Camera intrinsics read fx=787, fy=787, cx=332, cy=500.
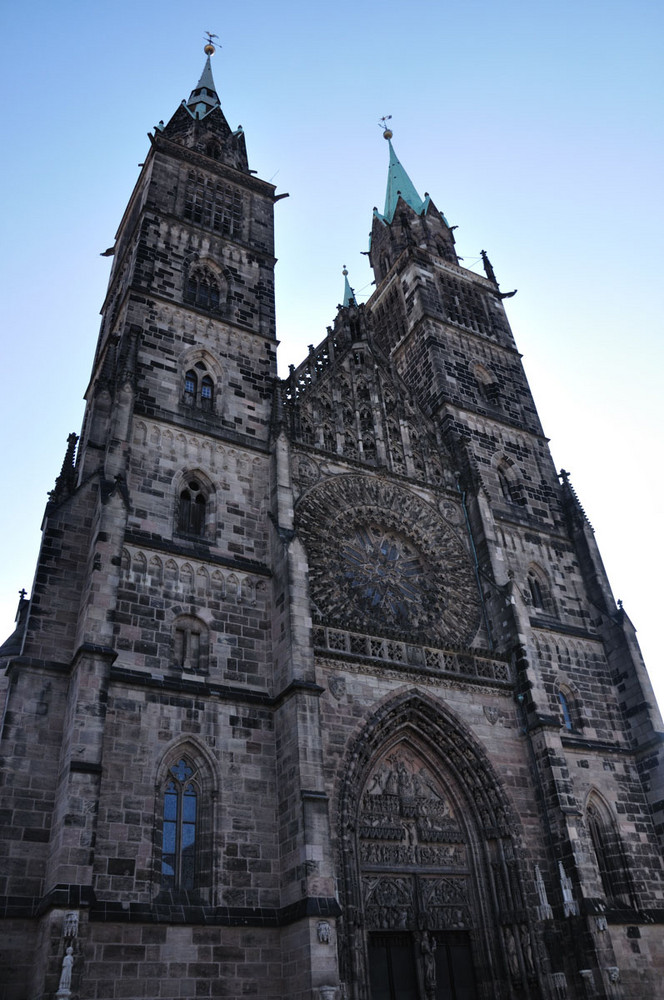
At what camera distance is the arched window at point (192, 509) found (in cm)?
1756

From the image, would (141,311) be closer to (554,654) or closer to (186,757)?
(186,757)

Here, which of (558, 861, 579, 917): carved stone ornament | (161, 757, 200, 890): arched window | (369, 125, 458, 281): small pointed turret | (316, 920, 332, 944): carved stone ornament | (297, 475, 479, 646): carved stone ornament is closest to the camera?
(316, 920, 332, 944): carved stone ornament

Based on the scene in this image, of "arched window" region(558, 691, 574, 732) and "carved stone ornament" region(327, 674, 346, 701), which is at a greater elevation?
"arched window" region(558, 691, 574, 732)

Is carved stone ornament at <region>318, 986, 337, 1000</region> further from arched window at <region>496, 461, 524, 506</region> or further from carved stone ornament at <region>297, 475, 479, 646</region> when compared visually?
arched window at <region>496, 461, 524, 506</region>

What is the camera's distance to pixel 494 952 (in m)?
15.5

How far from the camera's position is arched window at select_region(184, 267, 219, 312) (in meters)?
22.2

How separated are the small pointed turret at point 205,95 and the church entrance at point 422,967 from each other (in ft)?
92.3

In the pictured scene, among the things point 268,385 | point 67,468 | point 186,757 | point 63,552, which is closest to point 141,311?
point 268,385

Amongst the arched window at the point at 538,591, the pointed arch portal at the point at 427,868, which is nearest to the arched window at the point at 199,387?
the pointed arch portal at the point at 427,868

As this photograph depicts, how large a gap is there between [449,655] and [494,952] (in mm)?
6049

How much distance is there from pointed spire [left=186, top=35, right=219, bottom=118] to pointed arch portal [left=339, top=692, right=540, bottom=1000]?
2439 centimetres

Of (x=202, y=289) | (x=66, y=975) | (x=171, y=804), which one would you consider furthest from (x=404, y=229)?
(x=66, y=975)

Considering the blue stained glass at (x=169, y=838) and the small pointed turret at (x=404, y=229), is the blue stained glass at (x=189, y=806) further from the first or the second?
the small pointed turret at (x=404, y=229)

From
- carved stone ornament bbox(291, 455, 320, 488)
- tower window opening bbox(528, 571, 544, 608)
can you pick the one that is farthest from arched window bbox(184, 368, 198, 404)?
tower window opening bbox(528, 571, 544, 608)
